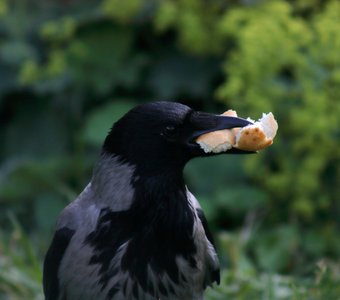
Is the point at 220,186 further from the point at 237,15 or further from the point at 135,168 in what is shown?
the point at 135,168

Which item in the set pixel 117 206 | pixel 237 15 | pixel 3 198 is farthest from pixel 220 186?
pixel 117 206

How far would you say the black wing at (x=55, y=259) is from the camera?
3.21m

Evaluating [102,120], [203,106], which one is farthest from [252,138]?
[203,106]

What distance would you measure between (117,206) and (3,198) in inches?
111

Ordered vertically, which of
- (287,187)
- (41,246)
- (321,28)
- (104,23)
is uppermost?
(321,28)

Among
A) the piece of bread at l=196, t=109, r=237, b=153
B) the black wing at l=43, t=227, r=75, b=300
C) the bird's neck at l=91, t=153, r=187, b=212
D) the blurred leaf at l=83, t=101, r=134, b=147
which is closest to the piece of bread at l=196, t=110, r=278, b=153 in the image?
the piece of bread at l=196, t=109, r=237, b=153

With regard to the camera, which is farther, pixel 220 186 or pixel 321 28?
pixel 220 186

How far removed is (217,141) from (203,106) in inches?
119

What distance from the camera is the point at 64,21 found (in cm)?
Result: 594

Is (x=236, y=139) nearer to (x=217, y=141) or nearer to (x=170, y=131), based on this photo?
(x=217, y=141)

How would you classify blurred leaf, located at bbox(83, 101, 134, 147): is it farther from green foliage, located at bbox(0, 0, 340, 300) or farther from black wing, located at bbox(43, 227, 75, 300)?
black wing, located at bbox(43, 227, 75, 300)

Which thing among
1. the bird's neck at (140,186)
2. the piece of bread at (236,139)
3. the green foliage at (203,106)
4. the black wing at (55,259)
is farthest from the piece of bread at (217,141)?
the green foliage at (203,106)

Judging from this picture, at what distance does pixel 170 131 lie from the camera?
3.03 m

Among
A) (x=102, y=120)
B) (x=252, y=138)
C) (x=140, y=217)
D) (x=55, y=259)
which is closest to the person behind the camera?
(x=252, y=138)
